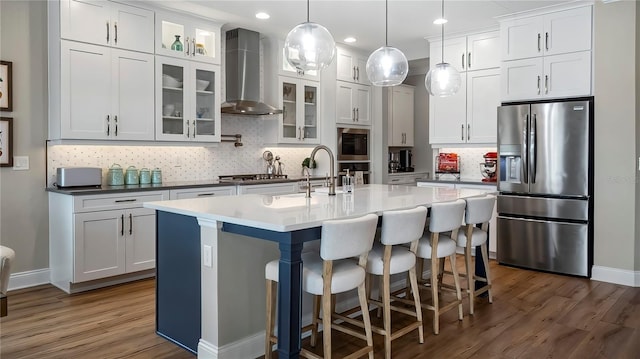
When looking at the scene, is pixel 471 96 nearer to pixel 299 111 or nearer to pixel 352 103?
pixel 352 103

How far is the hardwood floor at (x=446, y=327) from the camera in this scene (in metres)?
2.87

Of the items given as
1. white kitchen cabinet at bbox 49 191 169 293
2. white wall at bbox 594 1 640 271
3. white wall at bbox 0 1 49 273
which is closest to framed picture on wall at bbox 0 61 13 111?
white wall at bbox 0 1 49 273

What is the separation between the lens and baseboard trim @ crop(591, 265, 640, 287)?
14.4ft

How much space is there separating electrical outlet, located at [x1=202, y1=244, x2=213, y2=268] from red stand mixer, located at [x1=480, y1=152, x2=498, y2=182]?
4.07 meters

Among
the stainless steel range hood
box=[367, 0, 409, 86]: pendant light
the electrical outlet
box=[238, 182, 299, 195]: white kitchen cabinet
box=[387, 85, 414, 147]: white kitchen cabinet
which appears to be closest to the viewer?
the electrical outlet

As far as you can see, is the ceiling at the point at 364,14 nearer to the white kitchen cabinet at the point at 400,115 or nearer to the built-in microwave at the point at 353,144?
the built-in microwave at the point at 353,144

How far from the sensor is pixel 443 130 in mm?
6070

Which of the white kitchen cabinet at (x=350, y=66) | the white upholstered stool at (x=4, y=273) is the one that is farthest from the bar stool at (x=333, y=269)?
the white kitchen cabinet at (x=350, y=66)

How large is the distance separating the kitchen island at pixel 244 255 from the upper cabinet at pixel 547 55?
282 centimetres

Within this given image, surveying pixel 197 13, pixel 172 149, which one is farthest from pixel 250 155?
pixel 197 13

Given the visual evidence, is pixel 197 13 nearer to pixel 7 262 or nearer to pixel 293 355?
pixel 7 262

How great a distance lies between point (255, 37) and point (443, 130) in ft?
8.87

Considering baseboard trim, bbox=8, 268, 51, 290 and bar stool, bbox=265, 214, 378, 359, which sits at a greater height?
bar stool, bbox=265, 214, 378, 359

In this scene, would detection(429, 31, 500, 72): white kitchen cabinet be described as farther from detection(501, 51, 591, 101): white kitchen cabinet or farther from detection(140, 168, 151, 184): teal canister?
detection(140, 168, 151, 184): teal canister
